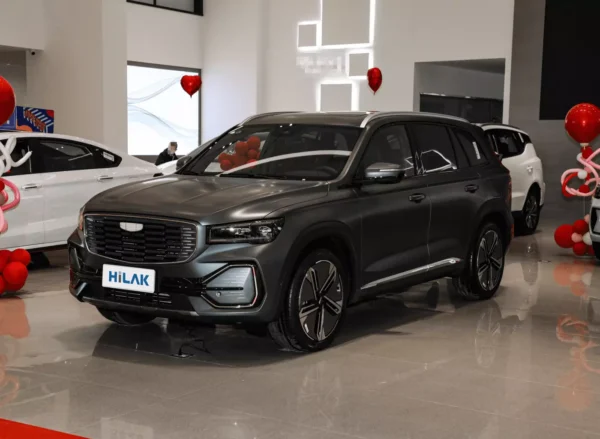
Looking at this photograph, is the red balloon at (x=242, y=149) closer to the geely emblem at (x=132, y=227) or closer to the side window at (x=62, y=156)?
the geely emblem at (x=132, y=227)

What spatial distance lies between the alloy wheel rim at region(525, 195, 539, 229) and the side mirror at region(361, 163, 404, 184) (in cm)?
754

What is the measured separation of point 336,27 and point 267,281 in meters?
16.9

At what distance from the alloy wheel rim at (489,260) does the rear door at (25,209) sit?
433 centimetres

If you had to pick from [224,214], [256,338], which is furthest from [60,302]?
[224,214]

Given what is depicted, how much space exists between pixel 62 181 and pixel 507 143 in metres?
6.62

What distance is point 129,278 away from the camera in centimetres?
543

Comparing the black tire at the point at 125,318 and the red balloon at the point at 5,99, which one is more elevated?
the red balloon at the point at 5,99

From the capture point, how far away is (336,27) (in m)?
21.4

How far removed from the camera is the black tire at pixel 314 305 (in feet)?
18.0

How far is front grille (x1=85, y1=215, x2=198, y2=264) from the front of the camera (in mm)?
5297

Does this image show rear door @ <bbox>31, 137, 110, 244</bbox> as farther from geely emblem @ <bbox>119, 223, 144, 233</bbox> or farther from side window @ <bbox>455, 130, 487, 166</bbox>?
side window @ <bbox>455, 130, 487, 166</bbox>

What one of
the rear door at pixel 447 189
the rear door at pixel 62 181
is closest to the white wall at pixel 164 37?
the rear door at pixel 62 181

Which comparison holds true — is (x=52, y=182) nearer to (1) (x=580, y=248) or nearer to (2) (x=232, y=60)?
(1) (x=580, y=248)

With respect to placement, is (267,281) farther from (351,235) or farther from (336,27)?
(336,27)
